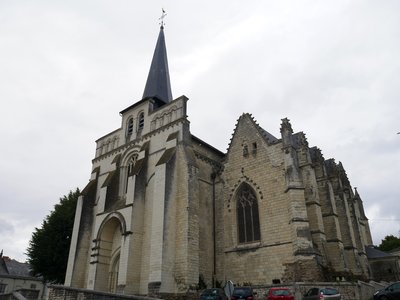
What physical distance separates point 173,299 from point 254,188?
812cm

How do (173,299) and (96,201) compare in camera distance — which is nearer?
(173,299)

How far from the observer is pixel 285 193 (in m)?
19.5

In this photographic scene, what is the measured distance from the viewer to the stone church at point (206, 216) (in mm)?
18391

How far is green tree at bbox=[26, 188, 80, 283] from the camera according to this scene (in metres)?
25.5

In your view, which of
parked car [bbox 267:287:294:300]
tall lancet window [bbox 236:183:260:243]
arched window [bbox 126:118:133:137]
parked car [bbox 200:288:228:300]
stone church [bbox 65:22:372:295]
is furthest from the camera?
arched window [bbox 126:118:133:137]

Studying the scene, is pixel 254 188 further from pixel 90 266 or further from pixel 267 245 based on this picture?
pixel 90 266

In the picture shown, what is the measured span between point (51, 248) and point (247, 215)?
50.1ft

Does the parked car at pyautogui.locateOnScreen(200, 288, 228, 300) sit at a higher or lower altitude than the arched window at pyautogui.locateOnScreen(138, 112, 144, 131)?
lower

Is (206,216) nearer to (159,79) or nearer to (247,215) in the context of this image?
(247,215)

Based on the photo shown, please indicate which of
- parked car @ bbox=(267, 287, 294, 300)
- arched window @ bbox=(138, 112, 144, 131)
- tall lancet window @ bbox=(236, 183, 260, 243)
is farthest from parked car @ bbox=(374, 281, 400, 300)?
arched window @ bbox=(138, 112, 144, 131)

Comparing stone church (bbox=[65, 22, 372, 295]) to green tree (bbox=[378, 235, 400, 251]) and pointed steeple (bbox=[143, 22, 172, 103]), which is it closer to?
pointed steeple (bbox=[143, 22, 172, 103])

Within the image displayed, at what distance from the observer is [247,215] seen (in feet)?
69.5

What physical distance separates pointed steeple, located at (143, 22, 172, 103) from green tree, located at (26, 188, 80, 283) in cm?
1233

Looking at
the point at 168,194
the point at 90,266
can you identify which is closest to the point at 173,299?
the point at 168,194
